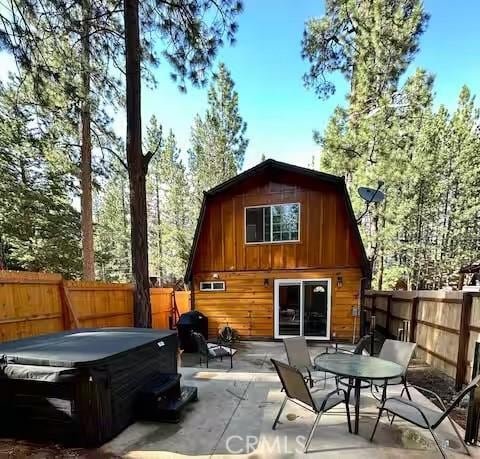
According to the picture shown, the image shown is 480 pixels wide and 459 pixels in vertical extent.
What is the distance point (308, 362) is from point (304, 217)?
4431 millimetres

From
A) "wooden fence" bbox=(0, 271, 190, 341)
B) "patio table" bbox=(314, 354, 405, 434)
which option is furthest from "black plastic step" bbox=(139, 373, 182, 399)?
"wooden fence" bbox=(0, 271, 190, 341)

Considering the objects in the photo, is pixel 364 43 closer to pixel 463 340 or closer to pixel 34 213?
pixel 463 340

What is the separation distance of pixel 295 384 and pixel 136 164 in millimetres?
5042

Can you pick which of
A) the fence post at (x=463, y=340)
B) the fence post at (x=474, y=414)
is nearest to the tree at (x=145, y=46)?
the fence post at (x=474, y=414)

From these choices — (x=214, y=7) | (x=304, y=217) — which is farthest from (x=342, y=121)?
(x=214, y=7)

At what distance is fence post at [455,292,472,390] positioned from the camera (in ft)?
14.6

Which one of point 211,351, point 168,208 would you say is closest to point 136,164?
point 211,351

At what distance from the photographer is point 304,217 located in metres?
7.98

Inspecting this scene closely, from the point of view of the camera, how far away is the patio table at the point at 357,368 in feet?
9.59

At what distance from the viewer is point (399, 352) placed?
151 inches

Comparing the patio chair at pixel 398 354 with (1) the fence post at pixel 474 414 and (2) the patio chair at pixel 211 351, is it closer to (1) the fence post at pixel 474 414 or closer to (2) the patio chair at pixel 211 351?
(1) the fence post at pixel 474 414

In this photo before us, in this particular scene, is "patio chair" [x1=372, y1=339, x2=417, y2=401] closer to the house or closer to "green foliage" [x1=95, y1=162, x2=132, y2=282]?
the house

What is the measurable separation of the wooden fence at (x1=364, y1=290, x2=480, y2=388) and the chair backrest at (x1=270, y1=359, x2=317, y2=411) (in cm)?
305

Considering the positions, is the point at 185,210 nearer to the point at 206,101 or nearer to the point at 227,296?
the point at 206,101
